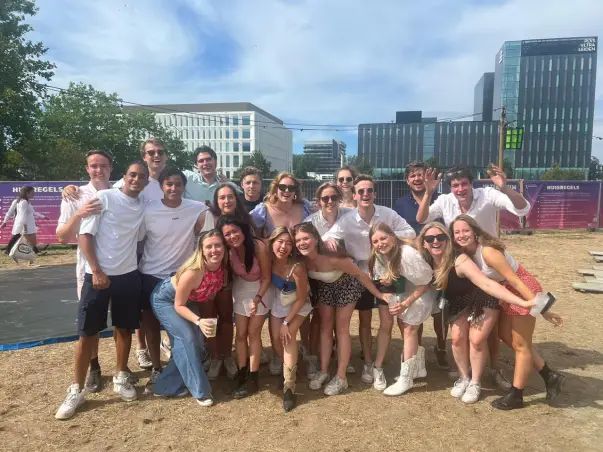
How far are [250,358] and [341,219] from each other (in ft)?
4.84

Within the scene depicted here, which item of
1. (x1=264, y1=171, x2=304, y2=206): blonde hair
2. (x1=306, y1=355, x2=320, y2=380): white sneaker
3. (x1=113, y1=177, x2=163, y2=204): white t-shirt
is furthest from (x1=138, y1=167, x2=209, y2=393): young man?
(x1=306, y1=355, x2=320, y2=380): white sneaker

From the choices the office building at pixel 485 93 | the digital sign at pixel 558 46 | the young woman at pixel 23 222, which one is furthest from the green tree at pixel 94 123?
the office building at pixel 485 93

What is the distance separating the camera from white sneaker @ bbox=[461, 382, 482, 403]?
136 inches

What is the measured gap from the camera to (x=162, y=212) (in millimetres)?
3670

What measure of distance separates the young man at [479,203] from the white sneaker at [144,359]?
307cm

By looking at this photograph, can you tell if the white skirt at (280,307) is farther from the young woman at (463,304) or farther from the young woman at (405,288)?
the young woman at (463,304)

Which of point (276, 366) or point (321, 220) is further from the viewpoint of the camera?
point (276, 366)

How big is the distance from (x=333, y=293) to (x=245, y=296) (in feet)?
2.52

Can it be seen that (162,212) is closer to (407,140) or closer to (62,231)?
(62,231)

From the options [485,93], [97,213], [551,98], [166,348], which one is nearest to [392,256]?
[97,213]

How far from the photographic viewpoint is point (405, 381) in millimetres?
3646

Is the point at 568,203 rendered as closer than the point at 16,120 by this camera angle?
Yes

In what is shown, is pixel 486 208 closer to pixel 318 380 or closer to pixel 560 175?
pixel 318 380

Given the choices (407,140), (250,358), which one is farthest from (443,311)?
(407,140)
